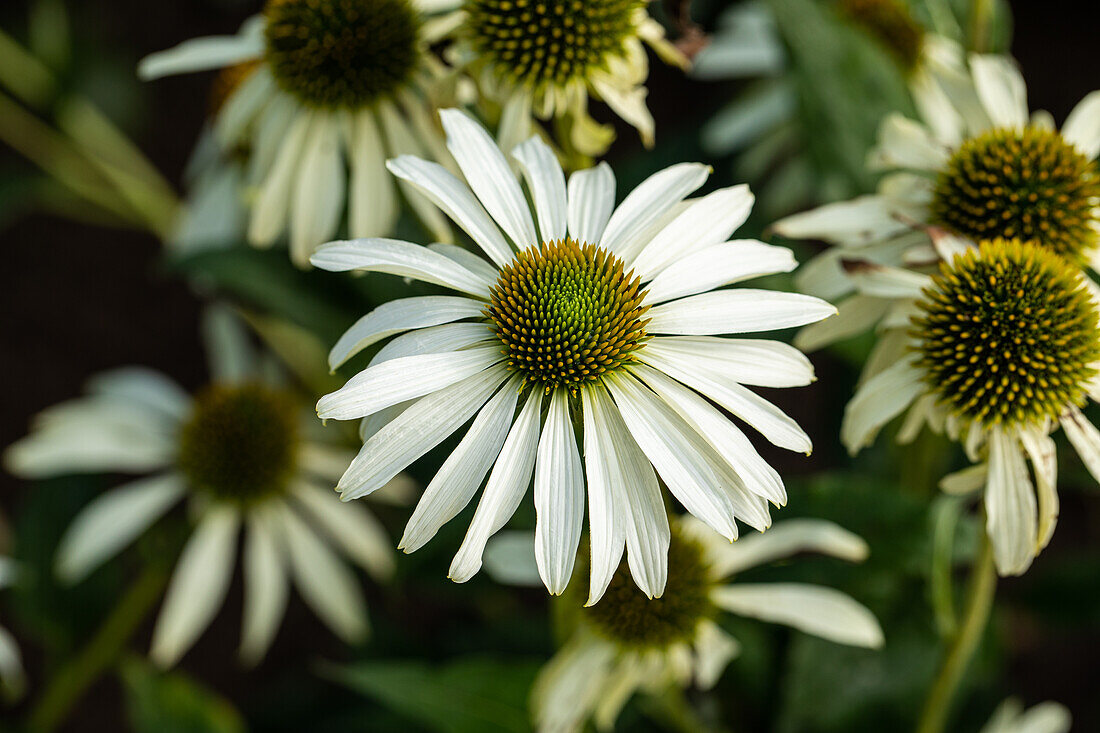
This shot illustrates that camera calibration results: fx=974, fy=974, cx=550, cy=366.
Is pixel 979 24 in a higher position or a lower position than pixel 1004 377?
higher

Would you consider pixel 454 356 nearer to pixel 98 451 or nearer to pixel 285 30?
pixel 285 30

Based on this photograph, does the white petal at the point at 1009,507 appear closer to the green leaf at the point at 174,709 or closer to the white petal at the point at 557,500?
the white petal at the point at 557,500

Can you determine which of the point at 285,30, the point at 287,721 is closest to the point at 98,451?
the point at 287,721

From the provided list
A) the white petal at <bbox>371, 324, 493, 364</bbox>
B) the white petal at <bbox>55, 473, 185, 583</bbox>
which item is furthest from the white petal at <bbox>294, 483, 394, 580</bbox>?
the white petal at <bbox>371, 324, 493, 364</bbox>

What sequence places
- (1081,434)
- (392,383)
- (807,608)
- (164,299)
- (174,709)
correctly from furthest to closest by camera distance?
1. (164,299)
2. (174,709)
3. (807,608)
4. (1081,434)
5. (392,383)

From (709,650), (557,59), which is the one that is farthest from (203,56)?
(709,650)

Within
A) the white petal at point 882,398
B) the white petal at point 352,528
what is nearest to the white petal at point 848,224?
the white petal at point 882,398

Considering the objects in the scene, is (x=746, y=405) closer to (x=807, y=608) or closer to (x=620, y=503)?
(x=620, y=503)
